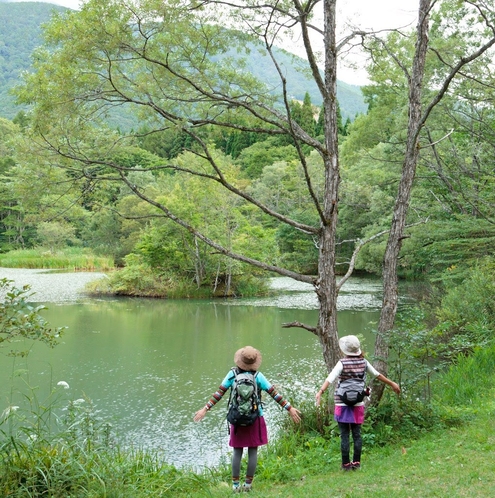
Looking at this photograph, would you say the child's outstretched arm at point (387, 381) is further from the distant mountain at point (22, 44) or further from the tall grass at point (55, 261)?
the distant mountain at point (22, 44)

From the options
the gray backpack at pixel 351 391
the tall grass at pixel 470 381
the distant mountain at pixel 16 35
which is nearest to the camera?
the gray backpack at pixel 351 391

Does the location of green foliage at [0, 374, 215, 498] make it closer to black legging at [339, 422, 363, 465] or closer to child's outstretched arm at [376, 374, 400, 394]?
black legging at [339, 422, 363, 465]

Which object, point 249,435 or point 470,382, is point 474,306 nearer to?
point 470,382

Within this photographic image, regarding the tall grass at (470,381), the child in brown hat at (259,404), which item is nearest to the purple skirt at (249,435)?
the child in brown hat at (259,404)

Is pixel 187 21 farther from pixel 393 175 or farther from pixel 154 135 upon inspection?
pixel 393 175

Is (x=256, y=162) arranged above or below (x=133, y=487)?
above

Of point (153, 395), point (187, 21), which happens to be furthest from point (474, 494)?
point (153, 395)

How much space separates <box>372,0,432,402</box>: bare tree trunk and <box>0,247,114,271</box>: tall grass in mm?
27100

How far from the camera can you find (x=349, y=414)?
3793 mm

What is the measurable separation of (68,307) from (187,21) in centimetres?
1447

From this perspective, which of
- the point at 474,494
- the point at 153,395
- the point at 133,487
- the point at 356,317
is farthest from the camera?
the point at 356,317

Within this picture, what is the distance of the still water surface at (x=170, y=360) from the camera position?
22.3 ft

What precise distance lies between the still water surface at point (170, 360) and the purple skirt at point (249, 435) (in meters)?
1.45

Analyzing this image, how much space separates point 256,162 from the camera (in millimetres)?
46406
